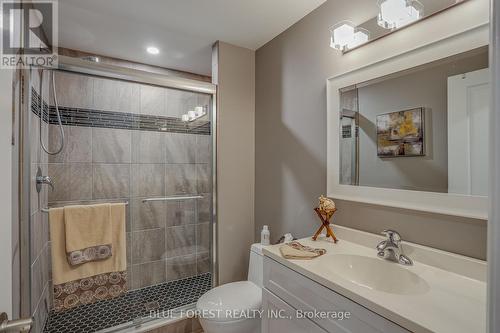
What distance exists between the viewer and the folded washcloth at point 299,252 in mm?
1168

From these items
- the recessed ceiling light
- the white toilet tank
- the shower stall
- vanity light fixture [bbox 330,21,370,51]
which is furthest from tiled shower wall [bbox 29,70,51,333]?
vanity light fixture [bbox 330,21,370,51]

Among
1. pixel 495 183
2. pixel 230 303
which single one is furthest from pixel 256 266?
pixel 495 183

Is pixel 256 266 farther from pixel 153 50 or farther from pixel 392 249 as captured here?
pixel 153 50

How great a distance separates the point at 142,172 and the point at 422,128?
1.89 m

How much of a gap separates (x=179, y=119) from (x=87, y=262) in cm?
122

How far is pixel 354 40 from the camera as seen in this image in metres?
1.42

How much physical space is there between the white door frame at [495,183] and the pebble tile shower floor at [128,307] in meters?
2.02

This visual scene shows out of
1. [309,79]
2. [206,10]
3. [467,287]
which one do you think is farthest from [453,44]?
[206,10]

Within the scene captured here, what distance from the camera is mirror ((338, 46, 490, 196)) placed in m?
0.99

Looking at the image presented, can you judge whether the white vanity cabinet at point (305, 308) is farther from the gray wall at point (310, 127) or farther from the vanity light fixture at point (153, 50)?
the vanity light fixture at point (153, 50)

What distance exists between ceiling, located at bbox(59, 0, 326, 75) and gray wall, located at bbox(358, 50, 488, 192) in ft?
2.69

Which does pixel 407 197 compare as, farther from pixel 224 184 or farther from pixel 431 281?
pixel 224 184

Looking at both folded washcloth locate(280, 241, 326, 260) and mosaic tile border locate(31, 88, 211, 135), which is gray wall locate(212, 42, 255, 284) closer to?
mosaic tile border locate(31, 88, 211, 135)

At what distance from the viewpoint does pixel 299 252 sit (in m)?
1.21
